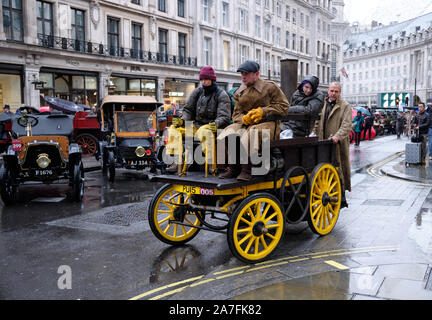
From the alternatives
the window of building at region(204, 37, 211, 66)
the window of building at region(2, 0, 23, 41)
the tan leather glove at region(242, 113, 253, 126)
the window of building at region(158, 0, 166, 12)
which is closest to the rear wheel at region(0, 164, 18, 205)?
the tan leather glove at region(242, 113, 253, 126)

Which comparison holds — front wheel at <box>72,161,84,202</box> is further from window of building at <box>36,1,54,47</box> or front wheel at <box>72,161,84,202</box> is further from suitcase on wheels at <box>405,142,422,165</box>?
window of building at <box>36,1,54,47</box>

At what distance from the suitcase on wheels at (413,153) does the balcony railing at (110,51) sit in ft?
62.5

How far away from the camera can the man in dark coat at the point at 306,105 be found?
20.8 ft

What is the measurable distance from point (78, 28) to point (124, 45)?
3.73 meters

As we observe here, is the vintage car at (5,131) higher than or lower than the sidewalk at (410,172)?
higher

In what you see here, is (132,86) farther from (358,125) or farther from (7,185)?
(7,185)

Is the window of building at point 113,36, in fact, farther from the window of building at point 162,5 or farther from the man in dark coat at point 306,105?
the man in dark coat at point 306,105

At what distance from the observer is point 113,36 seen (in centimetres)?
2859

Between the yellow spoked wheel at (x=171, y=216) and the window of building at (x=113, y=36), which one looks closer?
the yellow spoked wheel at (x=171, y=216)

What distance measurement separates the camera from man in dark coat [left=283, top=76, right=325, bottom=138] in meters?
6.35

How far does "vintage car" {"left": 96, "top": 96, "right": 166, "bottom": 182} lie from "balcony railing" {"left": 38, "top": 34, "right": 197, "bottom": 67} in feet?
41.5

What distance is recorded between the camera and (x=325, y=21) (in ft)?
207

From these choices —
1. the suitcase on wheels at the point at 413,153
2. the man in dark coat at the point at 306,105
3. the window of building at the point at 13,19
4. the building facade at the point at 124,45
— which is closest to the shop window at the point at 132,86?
the building facade at the point at 124,45
